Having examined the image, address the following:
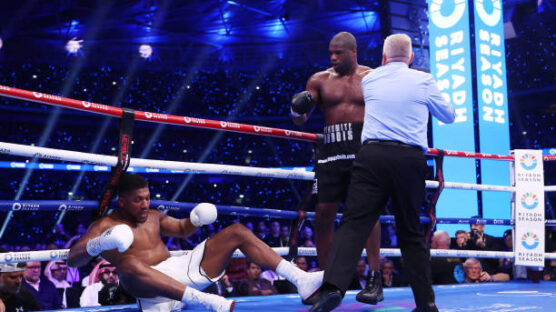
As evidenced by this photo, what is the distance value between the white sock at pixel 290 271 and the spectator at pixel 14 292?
1491 mm

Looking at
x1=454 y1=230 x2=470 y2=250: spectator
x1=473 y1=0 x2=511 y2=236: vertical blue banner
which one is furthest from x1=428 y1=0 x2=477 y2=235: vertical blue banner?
x1=454 y1=230 x2=470 y2=250: spectator

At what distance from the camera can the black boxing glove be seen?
251 centimetres

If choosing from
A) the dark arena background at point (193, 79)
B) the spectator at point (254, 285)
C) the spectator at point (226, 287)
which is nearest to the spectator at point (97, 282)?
the spectator at point (226, 287)

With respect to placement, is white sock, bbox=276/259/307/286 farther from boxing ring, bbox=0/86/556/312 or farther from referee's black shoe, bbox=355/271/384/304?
referee's black shoe, bbox=355/271/384/304

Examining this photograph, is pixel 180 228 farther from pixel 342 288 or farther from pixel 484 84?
pixel 484 84

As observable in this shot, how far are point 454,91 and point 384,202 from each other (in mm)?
5603

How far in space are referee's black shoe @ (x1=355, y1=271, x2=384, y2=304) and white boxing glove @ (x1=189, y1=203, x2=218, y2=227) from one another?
2.34 feet

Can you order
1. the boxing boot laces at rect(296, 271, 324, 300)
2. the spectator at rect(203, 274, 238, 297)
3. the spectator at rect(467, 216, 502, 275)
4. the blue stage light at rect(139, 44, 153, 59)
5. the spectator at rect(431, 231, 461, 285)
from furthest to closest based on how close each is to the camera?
1. the blue stage light at rect(139, 44, 153, 59)
2. the spectator at rect(203, 274, 238, 297)
3. the spectator at rect(431, 231, 461, 285)
4. the spectator at rect(467, 216, 502, 275)
5. the boxing boot laces at rect(296, 271, 324, 300)

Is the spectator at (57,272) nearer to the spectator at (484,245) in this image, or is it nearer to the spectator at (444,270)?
the spectator at (444,270)

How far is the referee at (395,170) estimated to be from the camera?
196 centimetres

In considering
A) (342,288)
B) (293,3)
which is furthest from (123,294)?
(293,3)

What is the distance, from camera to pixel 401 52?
2.10 m

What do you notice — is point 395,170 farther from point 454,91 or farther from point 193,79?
point 193,79

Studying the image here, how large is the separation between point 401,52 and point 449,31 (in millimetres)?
5722
